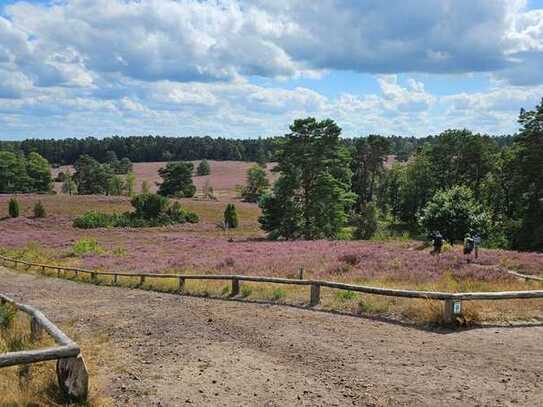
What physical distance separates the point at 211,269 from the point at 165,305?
9965mm

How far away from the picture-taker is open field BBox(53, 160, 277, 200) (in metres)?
136

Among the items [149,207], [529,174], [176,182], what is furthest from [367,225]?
[176,182]

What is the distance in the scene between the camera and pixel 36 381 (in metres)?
7.68

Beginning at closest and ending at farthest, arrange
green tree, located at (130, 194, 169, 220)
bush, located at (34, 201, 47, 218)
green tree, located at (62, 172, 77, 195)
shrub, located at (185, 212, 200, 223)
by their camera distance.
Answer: bush, located at (34, 201, 47, 218) → green tree, located at (130, 194, 169, 220) → shrub, located at (185, 212, 200, 223) → green tree, located at (62, 172, 77, 195)

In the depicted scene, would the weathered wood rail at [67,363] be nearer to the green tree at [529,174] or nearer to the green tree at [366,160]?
the green tree at [529,174]

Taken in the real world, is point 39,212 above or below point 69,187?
below

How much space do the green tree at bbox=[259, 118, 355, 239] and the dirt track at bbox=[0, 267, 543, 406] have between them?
3828 cm

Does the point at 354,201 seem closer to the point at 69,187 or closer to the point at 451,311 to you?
the point at 451,311

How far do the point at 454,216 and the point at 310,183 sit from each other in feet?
59.4

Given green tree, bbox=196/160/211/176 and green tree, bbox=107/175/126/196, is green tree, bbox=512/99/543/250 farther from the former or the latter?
green tree, bbox=196/160/211/176

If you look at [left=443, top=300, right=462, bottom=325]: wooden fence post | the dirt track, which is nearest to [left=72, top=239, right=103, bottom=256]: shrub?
the dirt track

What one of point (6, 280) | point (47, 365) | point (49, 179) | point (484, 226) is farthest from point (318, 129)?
point (49, 179)

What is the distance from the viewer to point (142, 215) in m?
73.4

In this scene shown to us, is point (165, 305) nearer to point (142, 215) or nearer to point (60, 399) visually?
point (60, 399)
